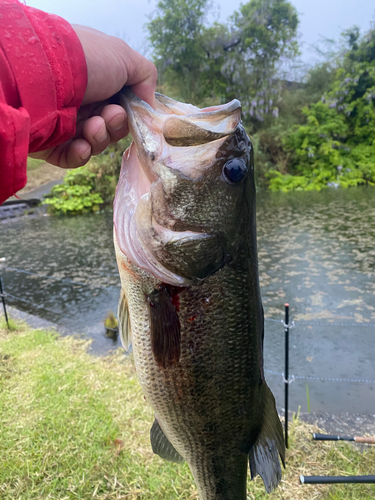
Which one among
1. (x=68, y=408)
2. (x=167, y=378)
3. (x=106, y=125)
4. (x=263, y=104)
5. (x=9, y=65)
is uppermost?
(x=263, y=104)

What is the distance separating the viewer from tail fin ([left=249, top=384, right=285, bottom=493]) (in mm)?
1366

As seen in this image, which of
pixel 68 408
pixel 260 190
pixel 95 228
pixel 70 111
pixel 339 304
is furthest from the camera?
pixel 260 190

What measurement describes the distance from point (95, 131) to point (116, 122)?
86mm

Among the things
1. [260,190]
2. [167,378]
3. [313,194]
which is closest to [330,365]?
[167,378]

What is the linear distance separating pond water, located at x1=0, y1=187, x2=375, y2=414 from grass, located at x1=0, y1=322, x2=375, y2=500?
33.5 inches

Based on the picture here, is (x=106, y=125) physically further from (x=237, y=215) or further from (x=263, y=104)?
(x=263, y=104)

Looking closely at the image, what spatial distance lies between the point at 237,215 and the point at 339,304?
516 cm

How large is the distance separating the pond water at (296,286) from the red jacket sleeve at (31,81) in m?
2.63

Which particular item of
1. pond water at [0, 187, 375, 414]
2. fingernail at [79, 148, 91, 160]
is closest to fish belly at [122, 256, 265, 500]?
fingernail at [79, 148, 91, 160]

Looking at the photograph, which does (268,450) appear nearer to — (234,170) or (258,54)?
(234,170)

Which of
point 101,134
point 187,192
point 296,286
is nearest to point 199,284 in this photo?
point 187,192

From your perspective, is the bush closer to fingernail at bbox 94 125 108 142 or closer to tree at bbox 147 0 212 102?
tree at bbox 147 0 212 102

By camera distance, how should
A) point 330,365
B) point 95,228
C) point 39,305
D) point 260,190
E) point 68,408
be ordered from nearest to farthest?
point 68,408 → point 330,365 → point 39,305 → point 95,228 → point 260,190

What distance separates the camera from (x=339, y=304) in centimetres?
583
